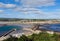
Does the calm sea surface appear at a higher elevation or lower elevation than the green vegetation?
higher

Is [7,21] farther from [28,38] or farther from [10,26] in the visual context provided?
[28,38]

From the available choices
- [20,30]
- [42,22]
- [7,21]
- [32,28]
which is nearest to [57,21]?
[42,22]

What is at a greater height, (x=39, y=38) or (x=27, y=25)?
(x=27, y=25)

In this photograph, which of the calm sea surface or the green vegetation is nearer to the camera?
the green vegetation

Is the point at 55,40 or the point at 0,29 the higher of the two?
the point at 0,29

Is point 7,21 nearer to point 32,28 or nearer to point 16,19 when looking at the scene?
point 16,19

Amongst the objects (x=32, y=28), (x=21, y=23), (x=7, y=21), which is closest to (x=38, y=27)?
(x=32, y=28)

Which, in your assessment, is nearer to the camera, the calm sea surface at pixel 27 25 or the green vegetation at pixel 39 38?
the green vegetation at pixel 39 38

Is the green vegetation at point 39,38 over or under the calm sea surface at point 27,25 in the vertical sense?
under

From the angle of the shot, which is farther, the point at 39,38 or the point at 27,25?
the point at 27,25

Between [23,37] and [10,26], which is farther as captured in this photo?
[10,26]
